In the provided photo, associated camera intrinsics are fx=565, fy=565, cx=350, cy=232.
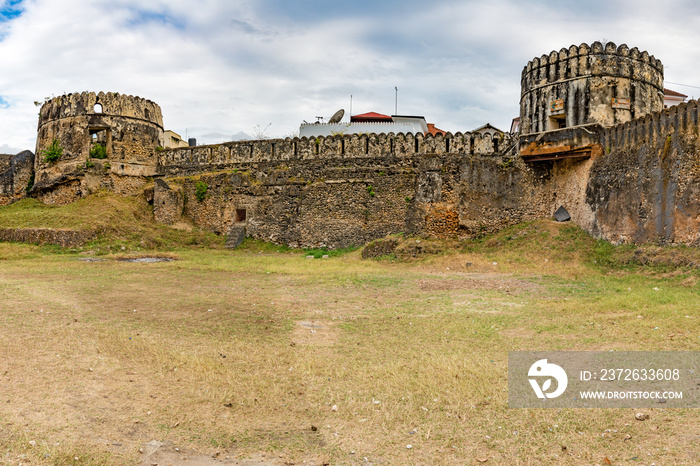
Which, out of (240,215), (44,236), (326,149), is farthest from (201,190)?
(44,236)

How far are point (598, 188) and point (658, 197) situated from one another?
2.55m

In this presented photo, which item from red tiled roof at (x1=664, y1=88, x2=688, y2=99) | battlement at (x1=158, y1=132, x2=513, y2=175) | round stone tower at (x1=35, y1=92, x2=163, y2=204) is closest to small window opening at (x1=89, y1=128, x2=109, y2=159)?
round stone tower at (x1=35, y1=92, x2=163, y2=204)

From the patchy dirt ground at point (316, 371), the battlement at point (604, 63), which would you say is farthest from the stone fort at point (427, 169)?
the patchy dirt ground at point (316, 371)

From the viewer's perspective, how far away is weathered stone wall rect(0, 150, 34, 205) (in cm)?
2402

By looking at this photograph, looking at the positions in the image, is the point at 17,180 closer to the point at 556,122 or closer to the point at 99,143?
the point at 99,143

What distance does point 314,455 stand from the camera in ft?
12.6

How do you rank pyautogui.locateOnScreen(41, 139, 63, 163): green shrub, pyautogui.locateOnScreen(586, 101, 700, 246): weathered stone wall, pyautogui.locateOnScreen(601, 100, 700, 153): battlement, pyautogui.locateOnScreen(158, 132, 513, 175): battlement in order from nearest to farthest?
1. pyautogui.locateOnScreen(586, 101, 700, 246): weathered stone wall
2. pyautogui.locateOnScreen(601, 100, 700, 153): battlement
3. pyautogui.locateOnScreen(158, 132, 513, 175): battlement
4. pyautogui.locateOnScreen(41, 139, 63, 163): green shrub

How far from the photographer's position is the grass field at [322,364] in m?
3.88

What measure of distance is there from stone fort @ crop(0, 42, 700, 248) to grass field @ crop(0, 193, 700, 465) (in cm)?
315

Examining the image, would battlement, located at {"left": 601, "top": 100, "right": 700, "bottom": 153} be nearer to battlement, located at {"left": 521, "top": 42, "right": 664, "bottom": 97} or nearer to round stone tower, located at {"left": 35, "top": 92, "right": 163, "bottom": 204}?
battlement, located at {"left": 521, "top": 42, "right": 664, "bottom": 97}

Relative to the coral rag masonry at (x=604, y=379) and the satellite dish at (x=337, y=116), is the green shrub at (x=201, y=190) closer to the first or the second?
the satellite dish at (x=337, y=116)

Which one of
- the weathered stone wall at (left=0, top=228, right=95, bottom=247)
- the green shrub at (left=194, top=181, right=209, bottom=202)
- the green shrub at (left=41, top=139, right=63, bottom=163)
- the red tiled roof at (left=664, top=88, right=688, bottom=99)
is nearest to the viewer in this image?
the weathered stone wall at (left=0, top=228, right=95, bottom=247)

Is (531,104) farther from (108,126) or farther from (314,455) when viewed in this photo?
(314,455)

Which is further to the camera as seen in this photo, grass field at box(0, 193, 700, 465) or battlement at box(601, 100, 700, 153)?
battlement at box(601, 100, 700, 153)
